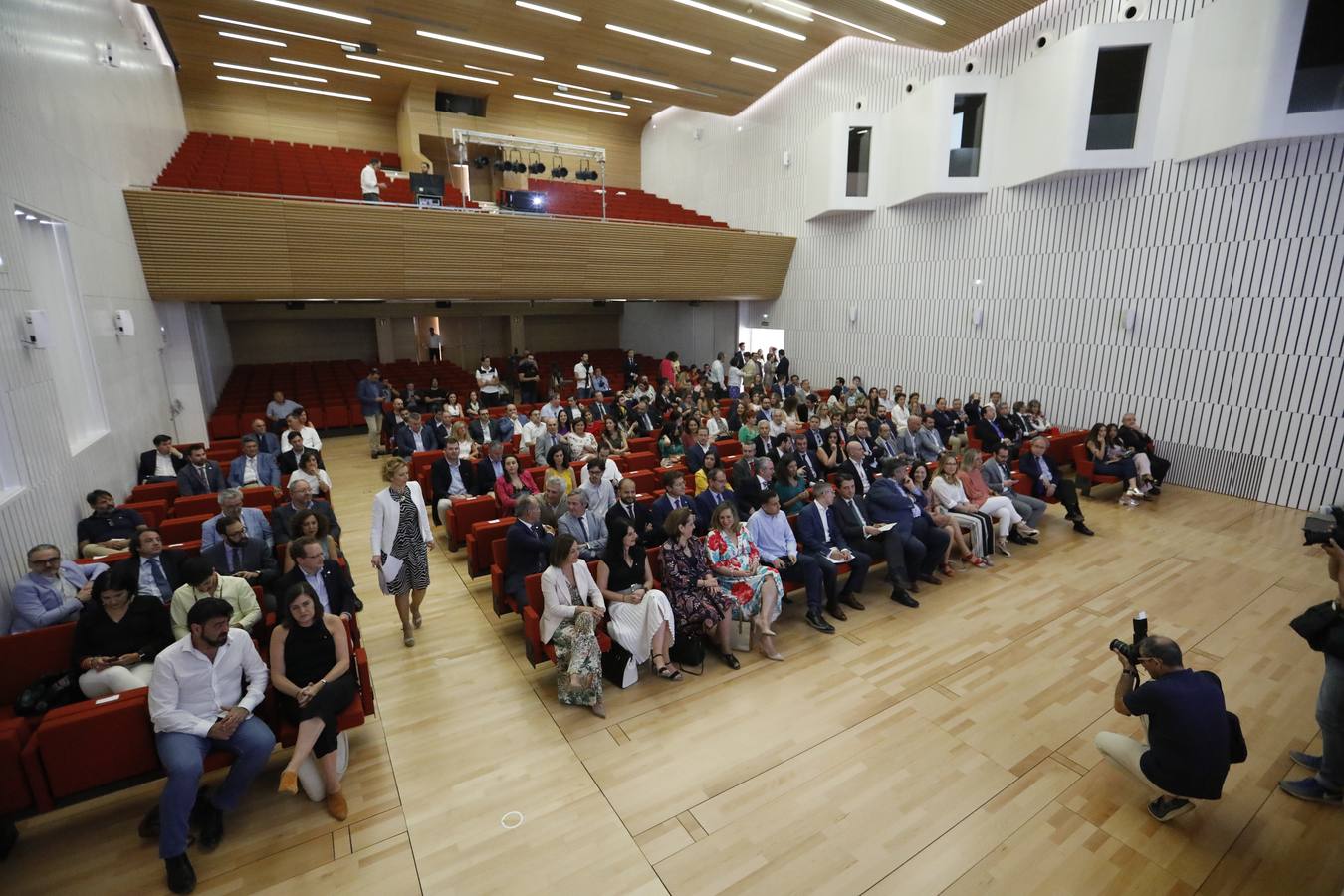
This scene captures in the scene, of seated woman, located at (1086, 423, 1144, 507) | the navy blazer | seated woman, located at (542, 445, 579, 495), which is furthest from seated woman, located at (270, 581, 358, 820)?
seated woman, located at (1086, 423, 1144, 507)

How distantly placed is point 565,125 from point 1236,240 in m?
16.1

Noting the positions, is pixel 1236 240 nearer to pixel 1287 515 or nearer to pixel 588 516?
pixel 1287 515

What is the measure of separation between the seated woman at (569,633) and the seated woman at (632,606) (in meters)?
0.25

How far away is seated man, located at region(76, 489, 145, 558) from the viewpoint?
4477 millimetres

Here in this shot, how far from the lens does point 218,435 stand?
32.4ft

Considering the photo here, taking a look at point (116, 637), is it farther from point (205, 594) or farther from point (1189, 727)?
point (1189, 727)

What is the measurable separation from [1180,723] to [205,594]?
4777mm

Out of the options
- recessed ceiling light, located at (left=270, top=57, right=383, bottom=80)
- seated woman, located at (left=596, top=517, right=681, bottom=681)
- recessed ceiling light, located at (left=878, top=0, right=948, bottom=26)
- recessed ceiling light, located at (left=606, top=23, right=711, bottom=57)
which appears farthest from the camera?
recessed ceiling light, located at (left=270, top=57, right=383, bottom=80)

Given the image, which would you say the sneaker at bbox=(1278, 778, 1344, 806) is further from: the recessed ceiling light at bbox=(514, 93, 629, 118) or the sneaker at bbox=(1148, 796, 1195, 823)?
the recessed ceiling light at bbox=(514, 93, 629, 118)

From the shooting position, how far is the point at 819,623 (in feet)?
15.2

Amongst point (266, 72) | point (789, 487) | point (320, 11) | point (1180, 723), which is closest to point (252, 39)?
point (266, 72)

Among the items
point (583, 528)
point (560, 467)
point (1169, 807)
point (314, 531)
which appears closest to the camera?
point (1169, 807)

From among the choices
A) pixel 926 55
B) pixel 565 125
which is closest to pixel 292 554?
pixel 926 55

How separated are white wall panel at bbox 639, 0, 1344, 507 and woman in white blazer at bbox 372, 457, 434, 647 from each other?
9.50 meters
